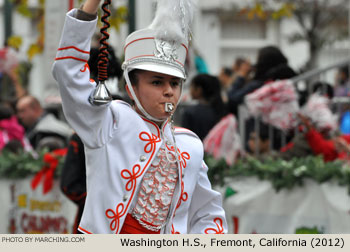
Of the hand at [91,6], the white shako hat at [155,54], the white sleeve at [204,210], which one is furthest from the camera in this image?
the white sleeve at [204,210]

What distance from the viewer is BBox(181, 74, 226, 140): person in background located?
26.6 feet

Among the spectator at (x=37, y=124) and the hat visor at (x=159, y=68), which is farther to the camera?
the spectator at (x=37, y=124)

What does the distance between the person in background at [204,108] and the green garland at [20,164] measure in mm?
1575

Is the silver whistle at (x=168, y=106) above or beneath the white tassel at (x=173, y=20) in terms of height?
beneath

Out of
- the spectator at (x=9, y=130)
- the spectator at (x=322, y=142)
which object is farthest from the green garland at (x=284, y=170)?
the spectator at (x=9, y=130)

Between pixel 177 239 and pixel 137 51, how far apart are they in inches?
38.3

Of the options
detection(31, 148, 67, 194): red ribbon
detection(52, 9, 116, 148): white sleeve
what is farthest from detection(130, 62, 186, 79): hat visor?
detection(31, 148, 67, 194): red ribbon

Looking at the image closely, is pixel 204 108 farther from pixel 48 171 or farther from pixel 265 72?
pixel 48 171

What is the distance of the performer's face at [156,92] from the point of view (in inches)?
146

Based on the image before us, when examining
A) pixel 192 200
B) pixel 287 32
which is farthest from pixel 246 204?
pixel 287 32

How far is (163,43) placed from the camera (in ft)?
12.4

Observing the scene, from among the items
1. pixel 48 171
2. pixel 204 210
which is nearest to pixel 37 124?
pixel 48 171

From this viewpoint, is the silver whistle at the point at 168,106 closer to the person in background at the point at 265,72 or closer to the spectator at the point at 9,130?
the person in background at the point at 265,72

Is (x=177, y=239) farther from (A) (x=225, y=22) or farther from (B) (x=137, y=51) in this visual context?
(A) (x=225, y=22)
